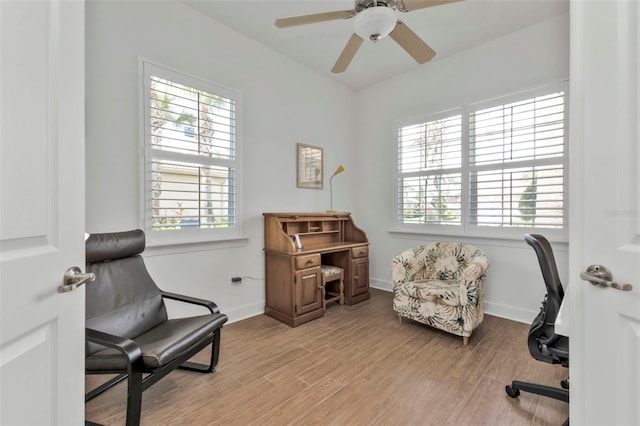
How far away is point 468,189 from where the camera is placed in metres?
3.33

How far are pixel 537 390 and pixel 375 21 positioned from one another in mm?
2442

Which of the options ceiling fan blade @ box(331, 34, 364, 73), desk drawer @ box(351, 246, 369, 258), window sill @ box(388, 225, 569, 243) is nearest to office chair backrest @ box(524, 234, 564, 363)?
window sill @ box(388, 225, 569, 243)

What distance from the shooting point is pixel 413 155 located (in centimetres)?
381

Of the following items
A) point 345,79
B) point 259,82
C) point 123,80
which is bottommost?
point 123,80

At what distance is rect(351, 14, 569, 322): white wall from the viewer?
282 centimetres

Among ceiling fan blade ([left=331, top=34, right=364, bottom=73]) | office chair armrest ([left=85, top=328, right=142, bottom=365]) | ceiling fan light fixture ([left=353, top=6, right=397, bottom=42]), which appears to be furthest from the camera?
ceiling fan blade ([left=331, top=34, right=364, bottom=73])

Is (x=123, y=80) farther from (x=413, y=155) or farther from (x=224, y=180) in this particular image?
(x=413, y=155)

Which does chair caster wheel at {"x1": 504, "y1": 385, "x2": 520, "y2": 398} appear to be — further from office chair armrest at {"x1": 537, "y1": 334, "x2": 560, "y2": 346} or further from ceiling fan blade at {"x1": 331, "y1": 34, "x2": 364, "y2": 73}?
ceiling fan blade at {"x1": 331, "y1": 34, "x2": 364, "y2": 73}

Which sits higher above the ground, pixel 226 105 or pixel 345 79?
pixel 345 79

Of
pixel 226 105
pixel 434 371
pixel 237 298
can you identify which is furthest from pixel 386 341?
pixel 226 105

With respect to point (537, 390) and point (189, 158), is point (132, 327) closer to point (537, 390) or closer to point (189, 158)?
point (189, 158)
